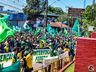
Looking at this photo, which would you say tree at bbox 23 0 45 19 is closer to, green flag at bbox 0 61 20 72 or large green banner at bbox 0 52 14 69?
large green banner at bbox 0 52 14 69

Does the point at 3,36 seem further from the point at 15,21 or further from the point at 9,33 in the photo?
the point at 15,21

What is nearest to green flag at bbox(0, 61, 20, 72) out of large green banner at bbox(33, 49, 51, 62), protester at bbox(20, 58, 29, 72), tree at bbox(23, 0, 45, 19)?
protester at bbox(20, 58, 29, 72)

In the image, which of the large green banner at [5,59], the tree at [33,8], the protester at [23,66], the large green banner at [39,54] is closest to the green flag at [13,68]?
the large green banner at [5,59]

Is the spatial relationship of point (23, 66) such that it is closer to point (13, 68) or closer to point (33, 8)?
point (13, 68)

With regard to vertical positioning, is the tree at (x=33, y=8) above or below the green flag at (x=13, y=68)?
above

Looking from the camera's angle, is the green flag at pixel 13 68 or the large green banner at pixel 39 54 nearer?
the green flag at pixel 13 68

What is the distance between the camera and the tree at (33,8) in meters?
83.4

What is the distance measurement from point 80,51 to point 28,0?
74433 millimetres

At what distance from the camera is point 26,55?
16094 mm

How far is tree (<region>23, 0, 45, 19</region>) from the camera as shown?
8344cm

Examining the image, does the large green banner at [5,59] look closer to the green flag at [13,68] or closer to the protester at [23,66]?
the protester at [23,66]

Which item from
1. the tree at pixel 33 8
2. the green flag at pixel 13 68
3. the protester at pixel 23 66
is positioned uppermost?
the tree at pixel 33 8

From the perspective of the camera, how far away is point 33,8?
85.6 meters

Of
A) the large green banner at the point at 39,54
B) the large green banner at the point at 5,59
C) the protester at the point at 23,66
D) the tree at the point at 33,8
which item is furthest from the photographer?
the tree at the point at 33,8
